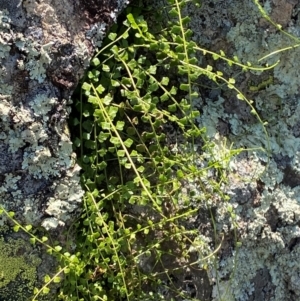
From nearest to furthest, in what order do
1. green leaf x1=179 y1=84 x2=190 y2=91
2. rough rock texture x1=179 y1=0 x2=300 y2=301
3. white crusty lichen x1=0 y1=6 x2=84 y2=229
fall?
1. white crusty lichen x1=0 y1=6 x2=84 y2=229
2. green leaf x1=179 y1=84 x2=190 y2=91
3. rough rock texture x1=179 y1=0 x2=300 y2=301

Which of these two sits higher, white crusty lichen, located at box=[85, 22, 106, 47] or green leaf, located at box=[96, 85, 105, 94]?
white crusty lichen, located at box=[85, 22, 106, 47]

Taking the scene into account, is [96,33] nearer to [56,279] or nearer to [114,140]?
[114,140]

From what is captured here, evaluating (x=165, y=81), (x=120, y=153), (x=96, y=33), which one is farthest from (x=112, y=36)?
(x=120, y=153)

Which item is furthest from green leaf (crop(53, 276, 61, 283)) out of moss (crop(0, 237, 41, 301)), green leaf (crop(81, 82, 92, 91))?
green leaf (crop(81, 82, 92, 91))

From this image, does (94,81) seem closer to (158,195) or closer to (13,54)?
(13,54)

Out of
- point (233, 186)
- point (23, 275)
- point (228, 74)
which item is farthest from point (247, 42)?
point (23, 275)

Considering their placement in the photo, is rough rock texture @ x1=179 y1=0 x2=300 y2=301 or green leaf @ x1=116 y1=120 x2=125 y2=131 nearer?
green leaf @ x1=116 y1=120 x2=125 y2=131

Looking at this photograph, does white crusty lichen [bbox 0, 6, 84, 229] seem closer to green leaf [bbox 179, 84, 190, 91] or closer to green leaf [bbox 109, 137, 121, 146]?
green leaf [bbox 109, 137, 121, 146]
